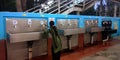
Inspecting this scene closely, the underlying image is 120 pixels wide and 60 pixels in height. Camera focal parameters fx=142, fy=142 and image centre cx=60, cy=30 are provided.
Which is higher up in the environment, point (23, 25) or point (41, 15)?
point (41, 15)

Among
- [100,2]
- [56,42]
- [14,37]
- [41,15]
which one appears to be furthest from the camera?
[100,2]

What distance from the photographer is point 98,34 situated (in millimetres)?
7023

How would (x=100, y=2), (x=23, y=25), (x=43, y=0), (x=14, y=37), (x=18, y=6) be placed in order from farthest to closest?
(x=100, y=2) < (x=43, y=0) < (x=18, y=6) < (x=23, y=25) < (x=14, y=37)

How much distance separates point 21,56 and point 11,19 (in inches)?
40.8

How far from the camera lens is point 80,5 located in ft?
23.2

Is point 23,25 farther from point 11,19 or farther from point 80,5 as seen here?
point 80,5

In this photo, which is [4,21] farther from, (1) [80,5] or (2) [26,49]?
(1) [80,5]

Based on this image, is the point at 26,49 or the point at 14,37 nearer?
the point at 14,37

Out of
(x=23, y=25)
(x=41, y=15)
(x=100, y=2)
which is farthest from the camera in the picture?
(x=100, y=2)

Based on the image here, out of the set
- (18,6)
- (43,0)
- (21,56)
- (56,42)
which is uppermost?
(43,0)

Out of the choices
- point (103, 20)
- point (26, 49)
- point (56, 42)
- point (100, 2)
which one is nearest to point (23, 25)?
point (26, 49)

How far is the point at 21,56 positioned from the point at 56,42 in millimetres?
1113

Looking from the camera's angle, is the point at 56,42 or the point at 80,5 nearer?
the point at 56,42

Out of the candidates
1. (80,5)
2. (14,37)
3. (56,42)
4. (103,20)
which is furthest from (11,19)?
(103,20)
